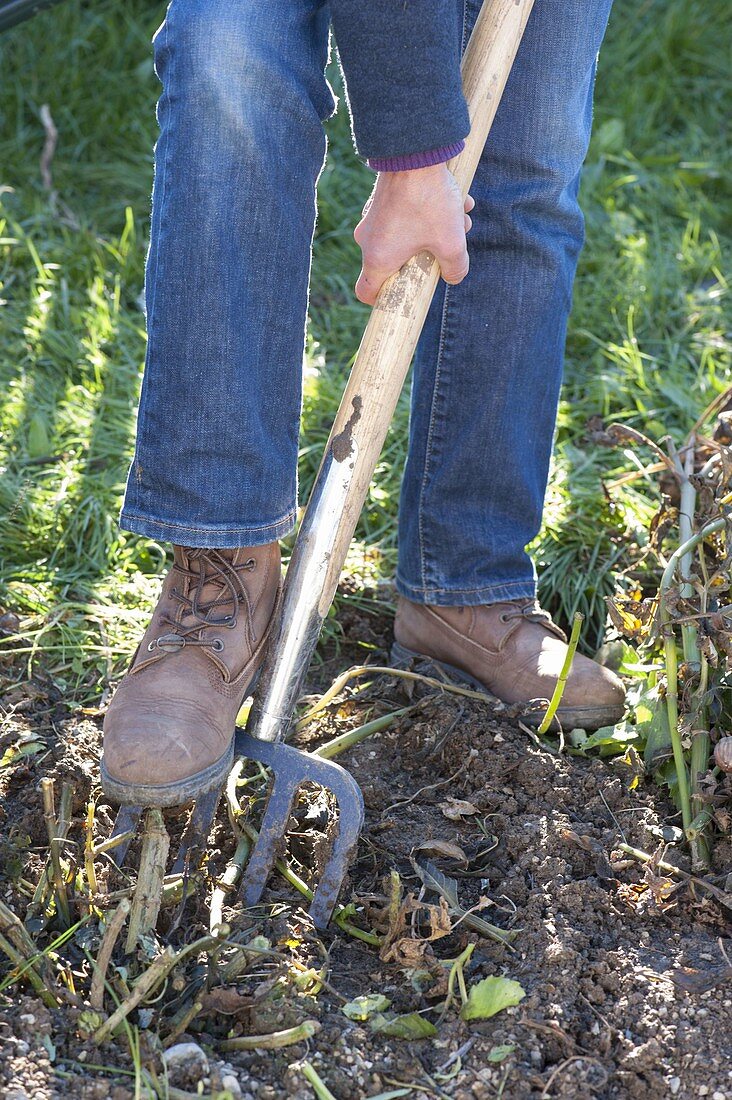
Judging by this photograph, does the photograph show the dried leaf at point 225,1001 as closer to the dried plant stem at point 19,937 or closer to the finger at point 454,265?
the dried plant stem at point 19,937

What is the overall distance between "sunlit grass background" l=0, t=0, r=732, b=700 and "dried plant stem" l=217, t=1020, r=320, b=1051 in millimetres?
805

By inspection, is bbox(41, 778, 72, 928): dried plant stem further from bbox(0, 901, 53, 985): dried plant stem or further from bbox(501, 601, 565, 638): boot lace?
bbox(501, 601, 565, 638): boot lace

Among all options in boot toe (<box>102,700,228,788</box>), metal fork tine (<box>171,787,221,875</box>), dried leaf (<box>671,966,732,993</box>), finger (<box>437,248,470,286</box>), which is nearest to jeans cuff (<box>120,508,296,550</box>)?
boot toe (<box>102,700,228,788</box>)

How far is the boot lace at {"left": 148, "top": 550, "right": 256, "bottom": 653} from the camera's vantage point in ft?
5.42

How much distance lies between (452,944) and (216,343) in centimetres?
86

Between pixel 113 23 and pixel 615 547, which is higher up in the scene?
pixel 113 23

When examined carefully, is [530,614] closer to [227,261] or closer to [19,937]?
[227,261]

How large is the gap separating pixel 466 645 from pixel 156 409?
0.77 meters

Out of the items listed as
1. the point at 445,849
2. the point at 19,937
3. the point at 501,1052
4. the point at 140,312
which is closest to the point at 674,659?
the point at 445,849

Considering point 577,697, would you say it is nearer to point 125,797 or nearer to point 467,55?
point 125,797

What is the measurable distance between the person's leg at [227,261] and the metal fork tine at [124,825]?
381mm

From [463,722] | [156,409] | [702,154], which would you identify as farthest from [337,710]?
[702,154]

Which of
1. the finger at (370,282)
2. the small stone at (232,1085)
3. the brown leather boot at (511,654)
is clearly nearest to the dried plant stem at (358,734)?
the brown leather boot at (511,654)

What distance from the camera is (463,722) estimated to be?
1.91m
